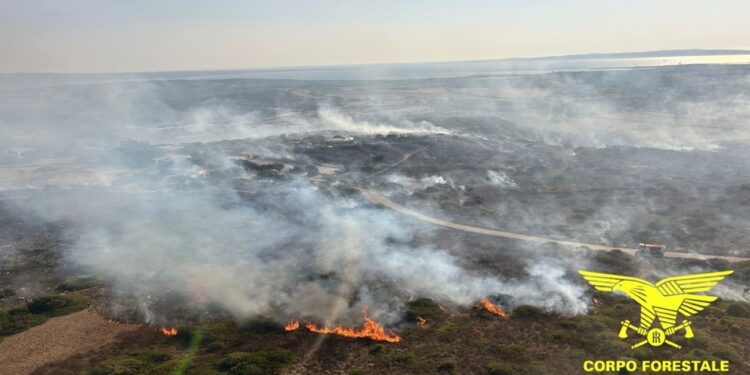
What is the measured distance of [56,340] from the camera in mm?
48625

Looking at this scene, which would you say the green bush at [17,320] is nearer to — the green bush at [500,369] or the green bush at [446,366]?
the green bush at [446,366]

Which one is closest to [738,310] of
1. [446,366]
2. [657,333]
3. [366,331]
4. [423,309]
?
[657,333]

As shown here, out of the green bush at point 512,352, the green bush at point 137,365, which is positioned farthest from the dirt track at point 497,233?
the green bush at point 137,365

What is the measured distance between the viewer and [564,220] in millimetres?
82562

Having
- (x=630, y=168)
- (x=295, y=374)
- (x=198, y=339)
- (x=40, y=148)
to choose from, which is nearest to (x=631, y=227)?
(x=630, y=168)

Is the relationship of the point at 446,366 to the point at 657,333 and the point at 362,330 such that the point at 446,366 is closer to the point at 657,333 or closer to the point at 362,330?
the point at 362,330

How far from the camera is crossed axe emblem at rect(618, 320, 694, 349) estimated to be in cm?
4534

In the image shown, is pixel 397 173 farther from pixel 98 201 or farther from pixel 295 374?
pixel 295 374

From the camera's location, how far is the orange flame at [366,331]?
157 feet

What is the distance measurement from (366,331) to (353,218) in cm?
3660

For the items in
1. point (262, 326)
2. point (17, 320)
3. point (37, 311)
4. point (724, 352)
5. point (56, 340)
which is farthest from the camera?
point (37, 311)

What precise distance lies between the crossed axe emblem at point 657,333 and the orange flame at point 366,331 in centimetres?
2265

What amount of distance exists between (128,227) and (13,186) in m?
53.5

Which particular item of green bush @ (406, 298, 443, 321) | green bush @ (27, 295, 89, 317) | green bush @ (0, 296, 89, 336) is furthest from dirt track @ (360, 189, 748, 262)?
green bush @ (0, 296, 89, 336)
